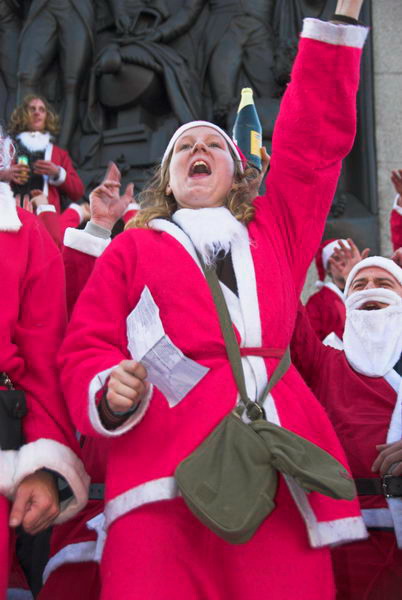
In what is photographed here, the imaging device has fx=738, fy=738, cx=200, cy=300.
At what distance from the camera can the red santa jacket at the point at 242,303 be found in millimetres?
1462

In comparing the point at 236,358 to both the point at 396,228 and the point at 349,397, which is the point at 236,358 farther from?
the point at 396,228

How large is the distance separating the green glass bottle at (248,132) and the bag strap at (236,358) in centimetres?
84

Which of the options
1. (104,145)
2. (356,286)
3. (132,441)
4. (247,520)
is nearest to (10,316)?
(132,441)

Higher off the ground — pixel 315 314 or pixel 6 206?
pixel 6 206

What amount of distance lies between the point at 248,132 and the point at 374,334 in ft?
2.57

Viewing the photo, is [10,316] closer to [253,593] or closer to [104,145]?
[253,593]

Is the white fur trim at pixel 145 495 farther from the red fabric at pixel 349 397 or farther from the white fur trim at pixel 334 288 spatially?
the white fur trim at pixel 334 288

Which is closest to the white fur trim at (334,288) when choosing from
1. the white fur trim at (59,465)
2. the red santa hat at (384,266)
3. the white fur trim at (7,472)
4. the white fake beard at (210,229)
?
the red santa hat at (384,266)

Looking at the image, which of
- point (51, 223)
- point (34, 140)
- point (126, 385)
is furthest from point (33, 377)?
point (34, 140)

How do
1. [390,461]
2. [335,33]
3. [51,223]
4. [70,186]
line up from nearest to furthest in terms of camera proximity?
[335,33], [390,461], [51,223], [70,186]

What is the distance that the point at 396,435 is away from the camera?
204 centimetres

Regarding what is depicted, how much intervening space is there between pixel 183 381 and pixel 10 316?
0.43 metres

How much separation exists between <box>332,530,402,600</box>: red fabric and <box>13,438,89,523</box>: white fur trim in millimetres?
796

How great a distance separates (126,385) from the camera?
1.41 metres
